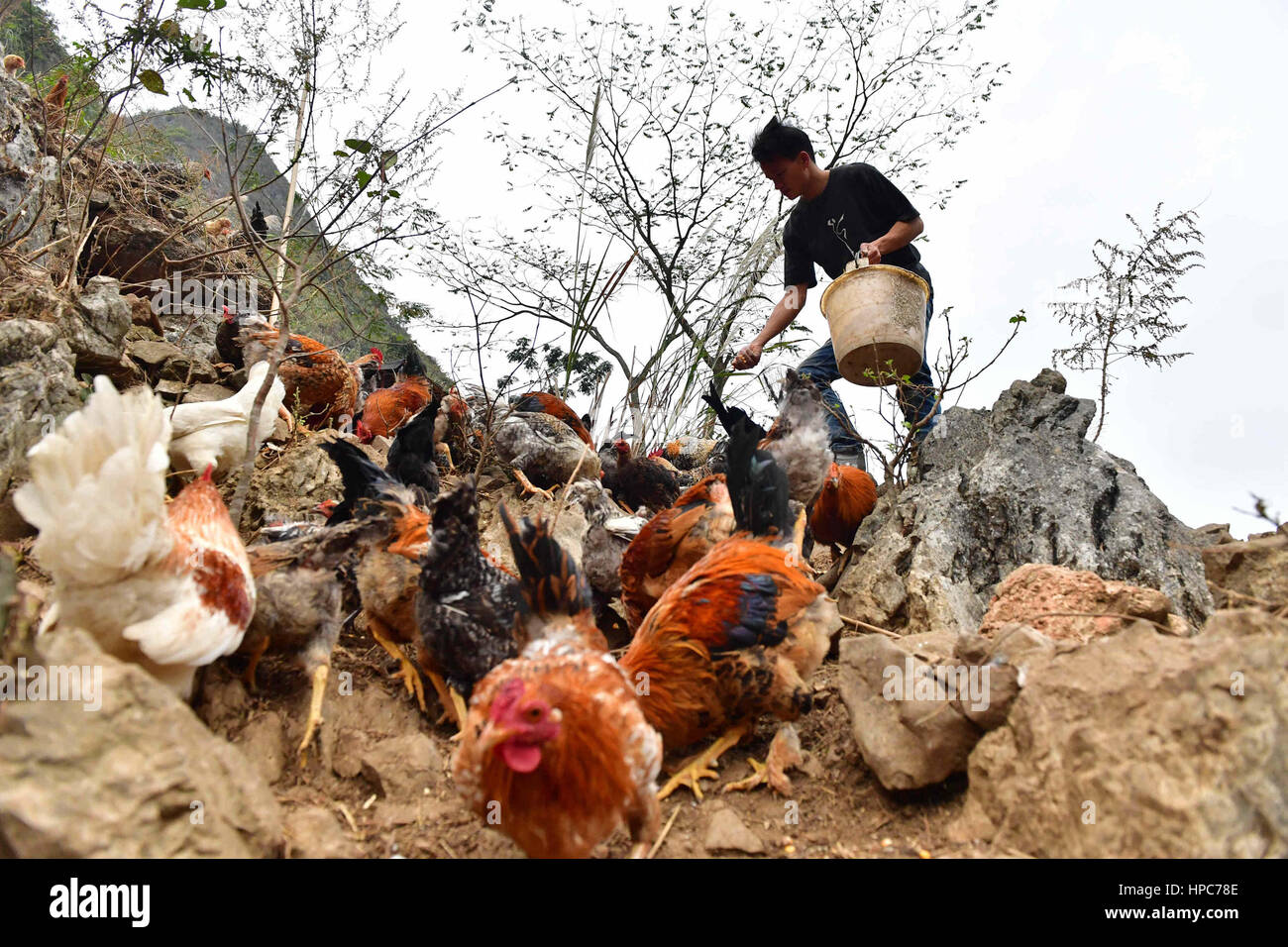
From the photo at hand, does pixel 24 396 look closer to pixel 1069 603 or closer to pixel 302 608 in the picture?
pixel 302 608

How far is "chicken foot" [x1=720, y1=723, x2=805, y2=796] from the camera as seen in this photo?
2.87m

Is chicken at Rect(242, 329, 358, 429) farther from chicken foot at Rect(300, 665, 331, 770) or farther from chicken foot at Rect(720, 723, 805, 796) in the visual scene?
chicken foot at Rect(720, 723, 805, 796)

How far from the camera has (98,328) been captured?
4617 mm

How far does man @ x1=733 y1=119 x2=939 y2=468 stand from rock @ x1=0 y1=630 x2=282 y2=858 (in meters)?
4.54

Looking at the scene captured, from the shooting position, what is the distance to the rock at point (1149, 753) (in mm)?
1674

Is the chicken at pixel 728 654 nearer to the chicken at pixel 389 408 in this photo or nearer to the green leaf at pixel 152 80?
the green leaf at pixel 152 80

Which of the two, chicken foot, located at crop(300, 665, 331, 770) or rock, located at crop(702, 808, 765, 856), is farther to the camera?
chicken foot, located at crop(300, 665, 331, 770)

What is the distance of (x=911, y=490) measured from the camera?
511cm

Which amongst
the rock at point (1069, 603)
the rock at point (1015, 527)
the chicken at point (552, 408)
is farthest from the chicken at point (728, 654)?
the chicken at point (552, 408)

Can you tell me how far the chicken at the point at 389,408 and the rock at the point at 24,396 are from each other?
3.54 m

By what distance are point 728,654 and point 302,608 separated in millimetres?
2038

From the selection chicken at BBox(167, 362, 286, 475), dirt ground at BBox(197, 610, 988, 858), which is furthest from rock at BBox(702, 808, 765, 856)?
chicken at BBox(167, 362, 286, 475)

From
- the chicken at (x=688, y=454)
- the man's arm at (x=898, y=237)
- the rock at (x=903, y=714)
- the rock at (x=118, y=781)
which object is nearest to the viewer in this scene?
the rock at (x=118, y=781)
